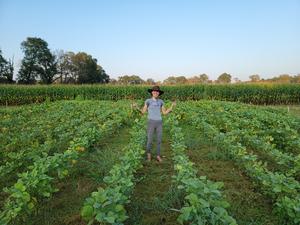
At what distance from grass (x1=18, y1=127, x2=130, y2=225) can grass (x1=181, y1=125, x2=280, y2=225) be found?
6.82ft

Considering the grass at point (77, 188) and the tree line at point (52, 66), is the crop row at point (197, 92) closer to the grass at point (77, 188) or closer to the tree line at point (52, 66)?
the grass at point (77, 188)

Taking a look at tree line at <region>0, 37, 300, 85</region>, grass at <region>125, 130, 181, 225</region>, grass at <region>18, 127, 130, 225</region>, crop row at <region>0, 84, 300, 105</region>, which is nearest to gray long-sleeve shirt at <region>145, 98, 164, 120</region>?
grass at <region>125, 130, 181, 225</region>

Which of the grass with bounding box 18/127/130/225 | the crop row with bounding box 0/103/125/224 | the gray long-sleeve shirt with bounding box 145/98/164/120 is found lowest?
the grass with bounding box 18/127/130/225

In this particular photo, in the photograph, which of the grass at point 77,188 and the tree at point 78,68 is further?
the tree at point 78,68

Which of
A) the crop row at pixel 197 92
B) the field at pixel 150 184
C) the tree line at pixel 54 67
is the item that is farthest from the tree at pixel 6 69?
→ the field at pixel 150 184

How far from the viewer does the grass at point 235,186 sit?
4.19 m

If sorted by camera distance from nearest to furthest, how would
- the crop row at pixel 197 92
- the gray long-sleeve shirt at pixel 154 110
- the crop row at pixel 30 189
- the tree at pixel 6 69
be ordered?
the crop row at pixel 30 189 → the gray long-sleeve shirt at pixel 154 110 → the crop row at pixel 197 92 → the tree at pixel 6 69

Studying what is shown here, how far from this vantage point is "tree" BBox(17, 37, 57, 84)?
59688 millimetres

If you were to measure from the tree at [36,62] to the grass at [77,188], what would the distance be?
5680 centimetres

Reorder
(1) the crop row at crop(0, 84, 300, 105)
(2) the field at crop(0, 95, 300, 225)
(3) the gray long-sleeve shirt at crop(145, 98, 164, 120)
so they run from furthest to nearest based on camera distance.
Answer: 1. (1) the crop row at crop(0, 84, 300, 105)
2. (3) the gray long-sleeve shirt at crop(145, 98, 164, 120)
3. (2) the field at crop(0, 95, 300, 225)

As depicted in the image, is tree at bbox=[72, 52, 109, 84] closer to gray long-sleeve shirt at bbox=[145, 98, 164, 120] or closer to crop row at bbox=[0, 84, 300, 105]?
crop row at bbox=[0, 84, 300, 105]

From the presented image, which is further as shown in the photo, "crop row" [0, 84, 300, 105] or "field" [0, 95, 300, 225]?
"crop row" [0, 84, 300, 105]

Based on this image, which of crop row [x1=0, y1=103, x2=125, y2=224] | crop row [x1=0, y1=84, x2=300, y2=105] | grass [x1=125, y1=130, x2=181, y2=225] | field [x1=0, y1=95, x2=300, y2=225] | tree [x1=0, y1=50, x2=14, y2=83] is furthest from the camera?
tree [x1=0, y1=50, x2=14, y2=83]

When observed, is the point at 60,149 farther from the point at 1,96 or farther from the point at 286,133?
the point at 1,96
